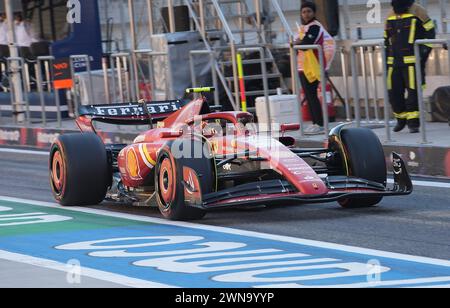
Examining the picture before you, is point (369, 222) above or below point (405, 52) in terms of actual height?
below

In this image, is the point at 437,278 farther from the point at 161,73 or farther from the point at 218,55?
the point at 218,55

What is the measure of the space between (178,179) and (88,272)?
244cm

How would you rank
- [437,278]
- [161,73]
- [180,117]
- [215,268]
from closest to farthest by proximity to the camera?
[437,278], [215,268], [180,117], [161,73]

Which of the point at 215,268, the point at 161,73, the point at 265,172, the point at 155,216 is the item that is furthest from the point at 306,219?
the point at 161,73

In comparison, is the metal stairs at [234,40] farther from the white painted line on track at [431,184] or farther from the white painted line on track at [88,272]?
the white painted line on track at [88,272]

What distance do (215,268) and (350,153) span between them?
3.19 meters

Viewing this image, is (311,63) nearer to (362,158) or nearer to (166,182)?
(362,158)

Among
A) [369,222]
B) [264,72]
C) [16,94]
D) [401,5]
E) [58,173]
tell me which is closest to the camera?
[369,222]

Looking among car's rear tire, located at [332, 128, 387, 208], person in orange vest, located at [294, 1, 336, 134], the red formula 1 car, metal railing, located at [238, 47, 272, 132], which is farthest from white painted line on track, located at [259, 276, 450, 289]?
person in orange vest, located at [294, 1, 336, 134]

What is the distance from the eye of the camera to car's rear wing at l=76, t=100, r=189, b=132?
13375 millimetres

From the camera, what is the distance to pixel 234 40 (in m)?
20.1

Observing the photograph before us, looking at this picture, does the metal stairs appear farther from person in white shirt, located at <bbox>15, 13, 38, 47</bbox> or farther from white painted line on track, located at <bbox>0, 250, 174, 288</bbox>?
white painted line on track, located at <bbox>0, 250, 174, 288</bbox>

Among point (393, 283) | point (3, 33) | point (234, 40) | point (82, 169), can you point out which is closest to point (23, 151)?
point (234, 40)

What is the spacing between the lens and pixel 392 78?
51.3 feet
